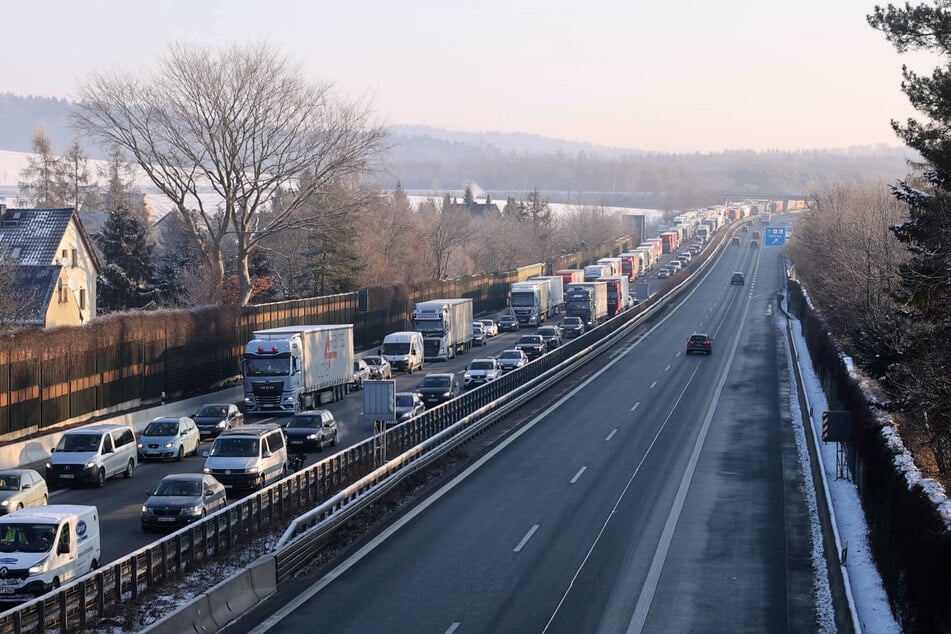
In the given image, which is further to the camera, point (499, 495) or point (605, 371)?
point (605, 371)

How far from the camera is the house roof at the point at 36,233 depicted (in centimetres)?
6350

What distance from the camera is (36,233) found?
6550 centimetres

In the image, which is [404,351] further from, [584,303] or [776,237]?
[776,237]

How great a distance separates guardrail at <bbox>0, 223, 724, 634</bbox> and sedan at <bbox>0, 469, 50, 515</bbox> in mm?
6093

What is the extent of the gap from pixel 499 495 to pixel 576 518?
3330mm

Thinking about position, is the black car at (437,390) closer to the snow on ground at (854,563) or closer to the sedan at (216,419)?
the sedan at (216,419)

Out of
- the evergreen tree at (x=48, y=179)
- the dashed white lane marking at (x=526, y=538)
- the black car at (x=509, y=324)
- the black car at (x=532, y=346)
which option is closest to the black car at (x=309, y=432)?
the dashed white lane marking at (x=526, y=538)

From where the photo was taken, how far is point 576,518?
27.2m

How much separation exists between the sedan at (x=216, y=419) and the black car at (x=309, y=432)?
4370 millimetres

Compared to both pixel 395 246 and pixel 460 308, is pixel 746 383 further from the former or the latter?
pixel 395 246

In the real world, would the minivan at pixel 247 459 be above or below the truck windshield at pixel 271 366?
below

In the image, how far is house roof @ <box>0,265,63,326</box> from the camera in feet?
178

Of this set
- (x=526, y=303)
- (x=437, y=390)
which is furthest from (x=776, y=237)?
(x=437, y=390)

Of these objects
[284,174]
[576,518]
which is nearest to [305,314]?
[284,174]
